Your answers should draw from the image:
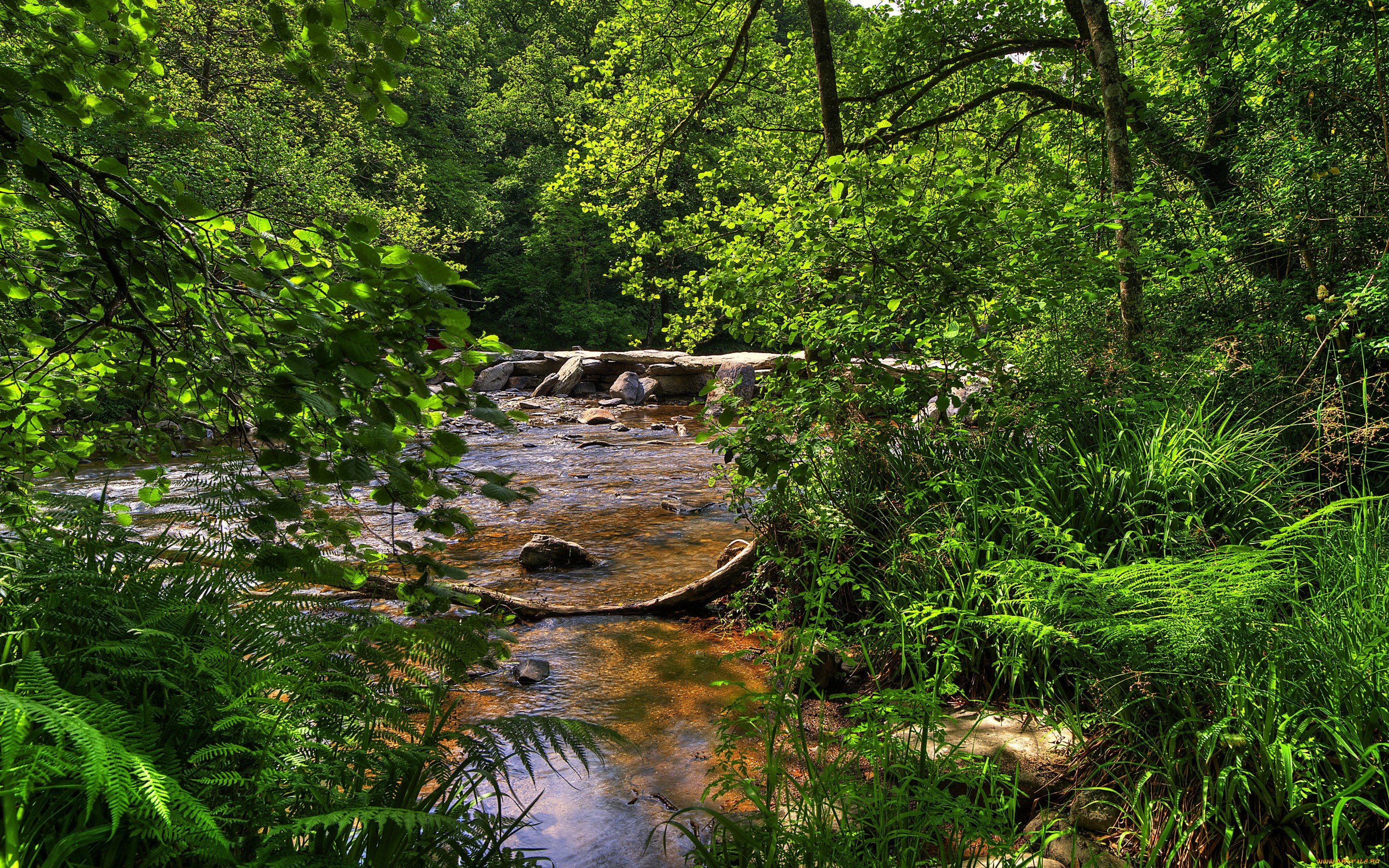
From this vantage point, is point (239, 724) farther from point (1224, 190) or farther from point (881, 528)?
point (1224, 190)

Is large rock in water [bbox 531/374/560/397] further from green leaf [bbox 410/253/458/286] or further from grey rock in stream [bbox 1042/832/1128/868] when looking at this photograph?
green leaf [bbox 410/253/458/286]

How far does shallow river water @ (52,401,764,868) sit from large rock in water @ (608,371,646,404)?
9917mm

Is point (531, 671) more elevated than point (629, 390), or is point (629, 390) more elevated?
point (629, 390)

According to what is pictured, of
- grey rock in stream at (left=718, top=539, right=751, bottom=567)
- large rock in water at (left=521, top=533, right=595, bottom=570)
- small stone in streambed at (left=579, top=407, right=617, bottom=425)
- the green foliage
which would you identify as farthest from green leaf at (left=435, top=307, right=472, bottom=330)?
small stone in streambed at (left=579, top=407, right=617, bottom=425)

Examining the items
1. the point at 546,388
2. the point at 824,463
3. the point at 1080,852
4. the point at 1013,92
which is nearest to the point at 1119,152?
the point at 824,463

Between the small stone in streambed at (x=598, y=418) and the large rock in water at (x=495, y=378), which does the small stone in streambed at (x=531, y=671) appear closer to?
the small stone in streambed at (x=598, y=418)

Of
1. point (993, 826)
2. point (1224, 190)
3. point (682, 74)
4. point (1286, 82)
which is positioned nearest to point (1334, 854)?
point (993, 826)

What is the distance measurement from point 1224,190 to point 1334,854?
605 centimetres

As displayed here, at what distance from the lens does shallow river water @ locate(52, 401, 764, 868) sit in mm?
3359

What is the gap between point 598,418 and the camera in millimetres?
17719

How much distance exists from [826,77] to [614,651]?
509 centimetres

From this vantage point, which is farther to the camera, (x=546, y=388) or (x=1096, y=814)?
(x=546, y=388)

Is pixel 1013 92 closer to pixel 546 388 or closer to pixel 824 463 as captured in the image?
pixel 824 463

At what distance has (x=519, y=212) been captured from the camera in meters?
34.5
